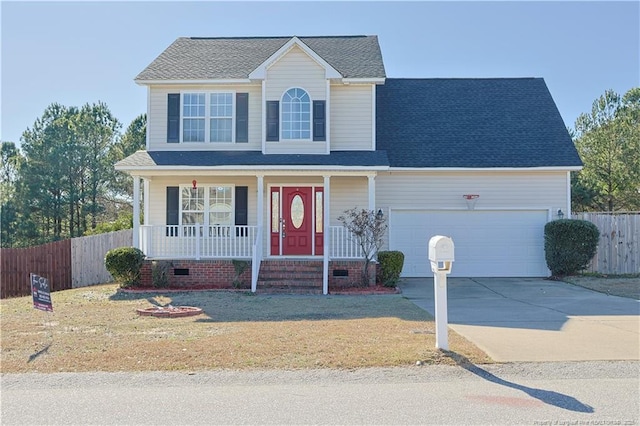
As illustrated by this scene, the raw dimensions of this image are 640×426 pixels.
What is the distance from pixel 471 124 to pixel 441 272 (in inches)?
495

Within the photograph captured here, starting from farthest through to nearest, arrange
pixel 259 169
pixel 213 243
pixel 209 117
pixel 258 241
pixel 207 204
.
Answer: pixel 209 117 → pixel 207 204 → pixel 213 243 → pixel 259 169 → pixel 258 241

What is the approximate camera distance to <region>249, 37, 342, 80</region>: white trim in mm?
16453

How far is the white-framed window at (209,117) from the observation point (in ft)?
56.5

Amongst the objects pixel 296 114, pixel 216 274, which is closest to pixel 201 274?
pixel 216 274

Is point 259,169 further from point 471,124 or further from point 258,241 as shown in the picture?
point 471,124

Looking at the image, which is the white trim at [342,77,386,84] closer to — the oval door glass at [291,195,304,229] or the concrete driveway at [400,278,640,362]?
the oval door glass at [291,195,304,229]

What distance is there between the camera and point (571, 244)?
651 inches

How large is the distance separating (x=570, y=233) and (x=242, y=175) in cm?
974

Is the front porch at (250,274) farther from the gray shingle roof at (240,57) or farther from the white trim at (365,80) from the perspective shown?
the gray shingle roof at (240,57)

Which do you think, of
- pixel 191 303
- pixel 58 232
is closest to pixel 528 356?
pixel 191 303

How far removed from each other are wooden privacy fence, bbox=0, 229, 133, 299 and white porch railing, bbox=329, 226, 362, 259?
Answer: 8143 millimetres

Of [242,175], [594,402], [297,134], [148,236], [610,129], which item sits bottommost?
[594,402]

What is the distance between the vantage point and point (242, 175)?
53.1 feet

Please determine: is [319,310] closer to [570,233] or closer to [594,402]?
[594,402]
